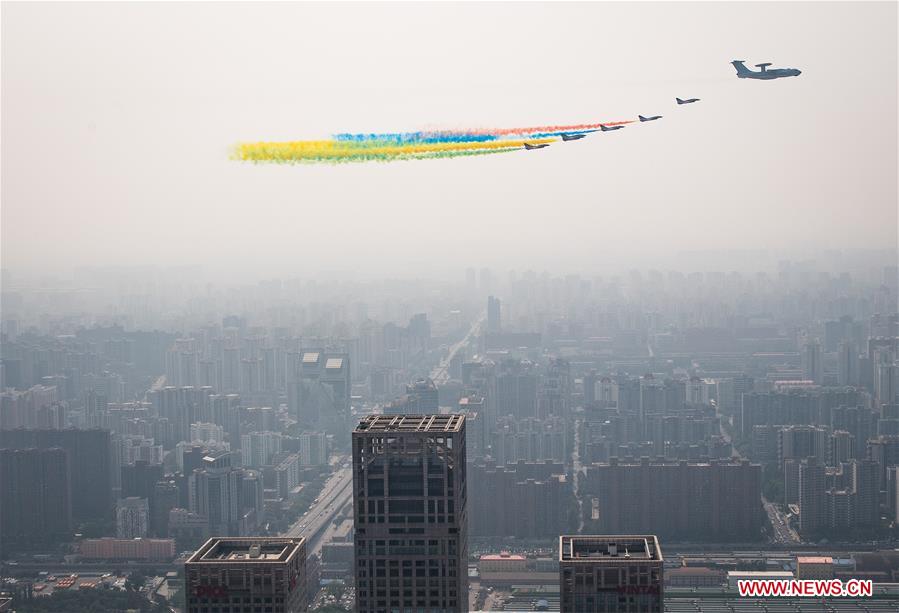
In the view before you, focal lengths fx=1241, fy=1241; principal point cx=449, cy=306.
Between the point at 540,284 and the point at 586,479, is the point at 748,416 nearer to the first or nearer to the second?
the point at 586,479

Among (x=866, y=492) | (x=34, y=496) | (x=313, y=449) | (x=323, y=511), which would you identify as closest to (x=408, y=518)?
(x=323, y=511)

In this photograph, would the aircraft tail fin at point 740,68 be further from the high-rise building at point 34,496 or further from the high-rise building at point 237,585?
the high-rise building at point 34,496

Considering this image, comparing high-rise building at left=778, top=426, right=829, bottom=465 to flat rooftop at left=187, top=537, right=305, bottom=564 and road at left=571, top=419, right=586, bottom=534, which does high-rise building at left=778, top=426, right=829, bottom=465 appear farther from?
flat rooftop at left=187, top=537, right=305, bottom=564

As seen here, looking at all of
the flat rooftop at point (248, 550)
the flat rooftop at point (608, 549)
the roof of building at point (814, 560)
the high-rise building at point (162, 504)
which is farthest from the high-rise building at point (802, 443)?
the flat rooftop at point (248, 550)

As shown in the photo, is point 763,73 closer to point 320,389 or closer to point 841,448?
point 841,448

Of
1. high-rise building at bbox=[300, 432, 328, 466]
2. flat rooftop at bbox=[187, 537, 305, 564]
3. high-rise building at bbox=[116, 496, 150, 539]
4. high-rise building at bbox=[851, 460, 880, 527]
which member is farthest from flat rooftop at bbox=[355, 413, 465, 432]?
high-rise building at bbox=[300, 432, 328, 466]

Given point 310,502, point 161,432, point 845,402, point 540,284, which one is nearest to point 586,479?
point 310,502
